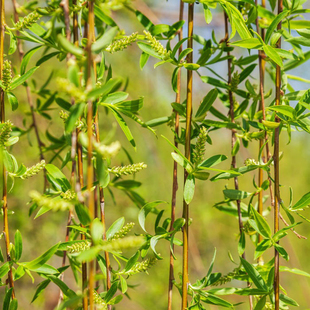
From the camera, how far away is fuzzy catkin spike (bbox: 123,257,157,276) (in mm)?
386

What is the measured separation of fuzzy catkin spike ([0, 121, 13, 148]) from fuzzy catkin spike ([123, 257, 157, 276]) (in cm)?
18

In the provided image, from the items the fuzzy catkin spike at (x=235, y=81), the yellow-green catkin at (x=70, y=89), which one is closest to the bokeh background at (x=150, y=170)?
the fuzzy catkin spike at (x=235, y=81)

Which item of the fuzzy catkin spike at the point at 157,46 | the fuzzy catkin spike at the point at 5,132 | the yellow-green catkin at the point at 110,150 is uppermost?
the fuzzy catkin spike at the point at 157,46

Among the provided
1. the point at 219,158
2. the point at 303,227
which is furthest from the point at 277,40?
the point at 303,227

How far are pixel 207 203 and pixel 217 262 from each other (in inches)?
20.2

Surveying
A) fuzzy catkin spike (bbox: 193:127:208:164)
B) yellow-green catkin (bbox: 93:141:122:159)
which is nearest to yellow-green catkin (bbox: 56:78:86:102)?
yellow-green catkin (bbox: 93:141:122:159)

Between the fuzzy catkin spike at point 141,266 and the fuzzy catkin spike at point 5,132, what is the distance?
0.18m

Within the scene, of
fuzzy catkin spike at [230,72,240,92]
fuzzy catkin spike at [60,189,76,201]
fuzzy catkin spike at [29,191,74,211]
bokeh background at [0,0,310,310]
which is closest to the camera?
fuzzy catkin spike at [29,191,74,211]

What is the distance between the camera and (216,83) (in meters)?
0.49

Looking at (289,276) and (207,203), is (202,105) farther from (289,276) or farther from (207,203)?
(289,276)

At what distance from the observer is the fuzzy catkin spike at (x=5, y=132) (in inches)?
14.5

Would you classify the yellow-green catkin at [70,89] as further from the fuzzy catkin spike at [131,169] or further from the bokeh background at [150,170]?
the bokeh background at [150,170]

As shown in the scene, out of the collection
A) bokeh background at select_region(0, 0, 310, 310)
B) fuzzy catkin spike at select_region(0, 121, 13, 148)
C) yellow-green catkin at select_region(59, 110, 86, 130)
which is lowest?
bokeh background at select_region(0, 0, 310, 310)

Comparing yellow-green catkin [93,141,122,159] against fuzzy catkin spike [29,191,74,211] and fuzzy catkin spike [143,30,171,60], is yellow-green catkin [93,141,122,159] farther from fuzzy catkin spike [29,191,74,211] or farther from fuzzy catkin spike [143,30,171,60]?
fuzzy catkin spike [143,30,171,60]
